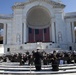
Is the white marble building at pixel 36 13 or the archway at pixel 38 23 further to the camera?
the archway at pixel 38 23

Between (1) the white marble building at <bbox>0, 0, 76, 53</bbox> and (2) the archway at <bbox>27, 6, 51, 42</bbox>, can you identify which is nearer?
(1) the white marble building at <bbox>0, 0, 76, 53</bbox>

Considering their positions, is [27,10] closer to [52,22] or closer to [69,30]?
[52,22]

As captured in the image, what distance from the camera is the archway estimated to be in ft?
176

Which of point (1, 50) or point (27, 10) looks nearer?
point (1, 50)

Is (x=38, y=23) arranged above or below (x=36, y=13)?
below

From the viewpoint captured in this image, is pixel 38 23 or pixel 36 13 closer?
pixel 36 13

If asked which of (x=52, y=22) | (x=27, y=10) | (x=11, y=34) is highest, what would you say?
(x=27, y=10)

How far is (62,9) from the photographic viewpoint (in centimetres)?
5238

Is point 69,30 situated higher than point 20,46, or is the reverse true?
point 69,30

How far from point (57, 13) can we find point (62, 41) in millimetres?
8627

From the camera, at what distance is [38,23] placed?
56.2 meters

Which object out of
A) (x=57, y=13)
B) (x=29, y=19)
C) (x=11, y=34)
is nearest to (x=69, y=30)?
(x=57, y=13)

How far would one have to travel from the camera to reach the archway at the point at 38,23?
176 ft

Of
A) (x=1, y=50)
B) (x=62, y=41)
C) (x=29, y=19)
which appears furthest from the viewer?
(x=29, y=19)
